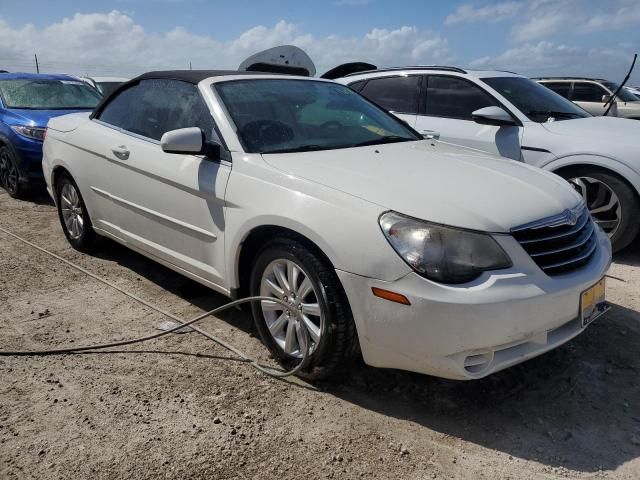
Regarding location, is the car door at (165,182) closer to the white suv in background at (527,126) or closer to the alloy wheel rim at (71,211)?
the alloy wheel rim at (71,211)

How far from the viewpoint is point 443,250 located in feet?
8.03

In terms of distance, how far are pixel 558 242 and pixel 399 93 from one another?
3979 mm

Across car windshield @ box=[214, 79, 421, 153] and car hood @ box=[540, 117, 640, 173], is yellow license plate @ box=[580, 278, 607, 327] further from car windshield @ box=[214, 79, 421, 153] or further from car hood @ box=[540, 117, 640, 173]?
car hood @ box=[540, 117, 640, 173]

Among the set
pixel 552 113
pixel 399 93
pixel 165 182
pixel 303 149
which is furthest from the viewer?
pixel 399 93

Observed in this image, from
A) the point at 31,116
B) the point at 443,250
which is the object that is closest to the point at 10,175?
the point at 31,116

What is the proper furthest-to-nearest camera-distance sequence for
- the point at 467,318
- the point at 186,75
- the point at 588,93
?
1. the point at 588,93
2. the point at 186,75
3. the point at 467,318

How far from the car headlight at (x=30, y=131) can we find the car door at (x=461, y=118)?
4602mm

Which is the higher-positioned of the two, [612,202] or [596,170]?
[596,170]

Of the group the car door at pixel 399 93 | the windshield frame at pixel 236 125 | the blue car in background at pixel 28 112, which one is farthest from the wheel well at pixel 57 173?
the car door at pixel 399 93

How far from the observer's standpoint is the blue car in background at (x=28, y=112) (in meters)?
7.04

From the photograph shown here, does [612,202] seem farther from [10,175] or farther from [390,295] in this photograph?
[10,175]

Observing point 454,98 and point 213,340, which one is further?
point 454,98

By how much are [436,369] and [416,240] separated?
58cm

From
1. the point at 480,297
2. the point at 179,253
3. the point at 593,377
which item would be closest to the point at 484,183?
the point at 480,297
